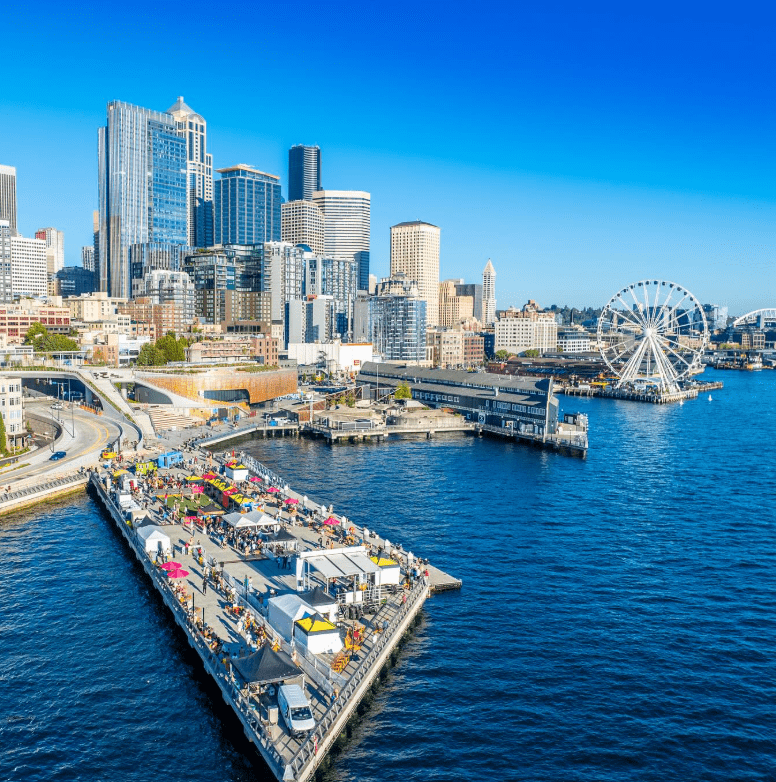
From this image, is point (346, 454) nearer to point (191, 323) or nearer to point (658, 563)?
point (658, 563)

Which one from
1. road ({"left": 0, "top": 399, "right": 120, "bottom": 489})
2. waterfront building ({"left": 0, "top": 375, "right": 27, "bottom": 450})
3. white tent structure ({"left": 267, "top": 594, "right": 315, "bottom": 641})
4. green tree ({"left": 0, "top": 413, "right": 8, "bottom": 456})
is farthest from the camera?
waterfront building ({"left": 0, "top": 375, "right": 27, "bottom": 450})

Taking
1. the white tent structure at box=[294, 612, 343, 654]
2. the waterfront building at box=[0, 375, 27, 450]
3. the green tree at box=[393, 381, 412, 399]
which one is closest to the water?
the white tent structure at box=[294, 612, 343, 654]

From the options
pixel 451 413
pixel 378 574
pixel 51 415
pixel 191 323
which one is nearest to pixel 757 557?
pixel 378 574

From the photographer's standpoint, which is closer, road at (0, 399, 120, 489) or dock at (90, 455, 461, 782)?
dock at (90, 455, 461, 782)

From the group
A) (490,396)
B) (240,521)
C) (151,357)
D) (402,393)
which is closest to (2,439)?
(240,521)

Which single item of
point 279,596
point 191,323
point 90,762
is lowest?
point 90,762

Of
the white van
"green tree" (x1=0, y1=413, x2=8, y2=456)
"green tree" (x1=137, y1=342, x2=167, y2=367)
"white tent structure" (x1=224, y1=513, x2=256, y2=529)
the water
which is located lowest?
the water

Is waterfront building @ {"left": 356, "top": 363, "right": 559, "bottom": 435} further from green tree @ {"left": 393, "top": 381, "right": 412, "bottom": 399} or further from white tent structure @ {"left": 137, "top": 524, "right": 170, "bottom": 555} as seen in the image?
white tent structure @ {"left": 137, "top": 524, "right": 170, "bottom": 555}
